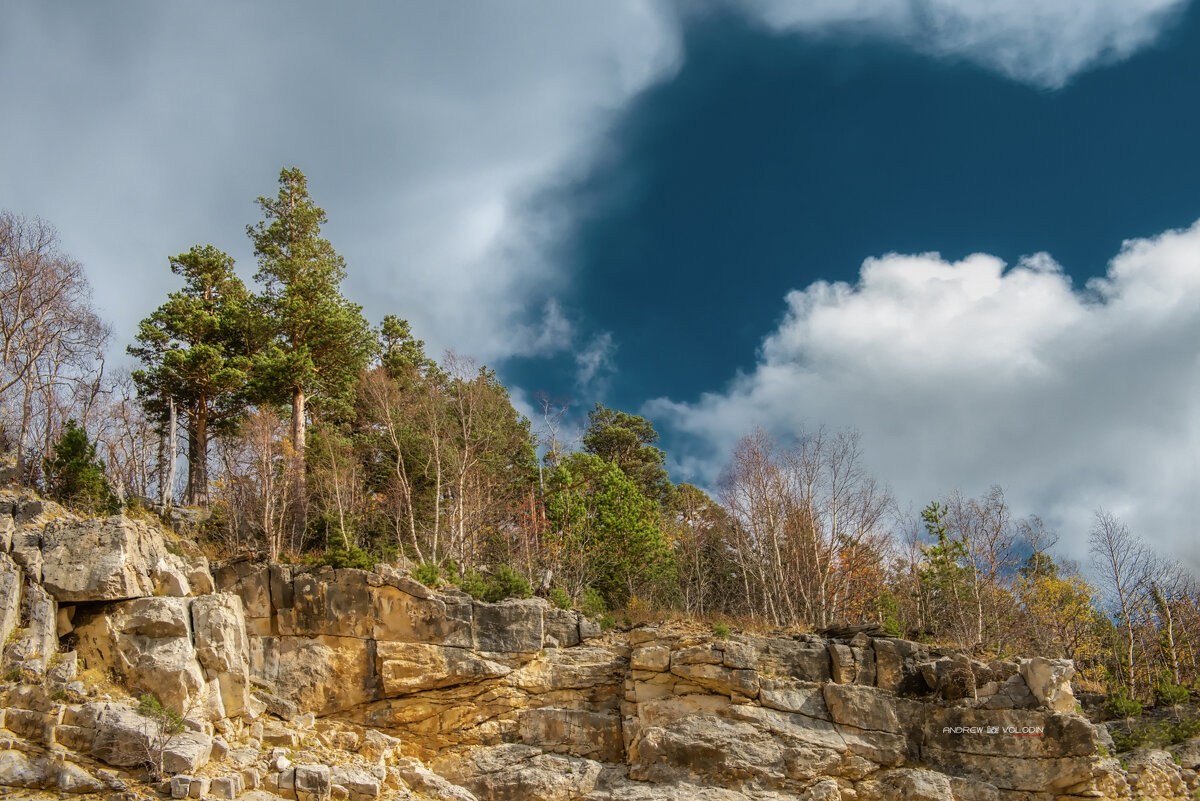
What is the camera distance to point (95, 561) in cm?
1872

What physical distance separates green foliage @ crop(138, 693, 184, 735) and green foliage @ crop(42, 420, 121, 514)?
7601 millimetres

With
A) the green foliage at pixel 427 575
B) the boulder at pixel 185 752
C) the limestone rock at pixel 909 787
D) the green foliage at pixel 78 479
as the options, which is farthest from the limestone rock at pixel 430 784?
the green foliage at pixel 78 479

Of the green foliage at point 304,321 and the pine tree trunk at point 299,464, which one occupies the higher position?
the green foliage at point 304,321

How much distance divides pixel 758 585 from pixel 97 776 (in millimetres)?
25928

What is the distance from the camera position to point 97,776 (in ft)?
51.2

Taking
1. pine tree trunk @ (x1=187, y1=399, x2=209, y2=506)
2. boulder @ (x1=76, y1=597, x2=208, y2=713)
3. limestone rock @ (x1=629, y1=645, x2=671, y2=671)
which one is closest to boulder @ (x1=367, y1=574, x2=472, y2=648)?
limestone rock @ (x1=629, y1=645, x2=671, y2=671)

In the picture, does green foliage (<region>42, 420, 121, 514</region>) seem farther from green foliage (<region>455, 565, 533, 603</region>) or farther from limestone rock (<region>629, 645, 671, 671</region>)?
limestone rock (<region>629, 645, 671, 671</region>)

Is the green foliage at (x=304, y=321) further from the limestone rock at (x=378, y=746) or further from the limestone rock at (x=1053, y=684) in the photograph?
the limestone rock at (x=1053, y=684)

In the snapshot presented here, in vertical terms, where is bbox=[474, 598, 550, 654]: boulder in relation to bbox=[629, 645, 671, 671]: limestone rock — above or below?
above

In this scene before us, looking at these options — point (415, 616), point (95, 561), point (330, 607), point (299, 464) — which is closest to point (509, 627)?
point (415, 616)

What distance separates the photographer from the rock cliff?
18.4 m

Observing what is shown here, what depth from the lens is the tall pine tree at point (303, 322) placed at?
31062mm

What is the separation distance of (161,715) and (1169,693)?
28.7m

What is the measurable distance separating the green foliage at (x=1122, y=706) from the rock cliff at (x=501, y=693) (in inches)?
55.5
